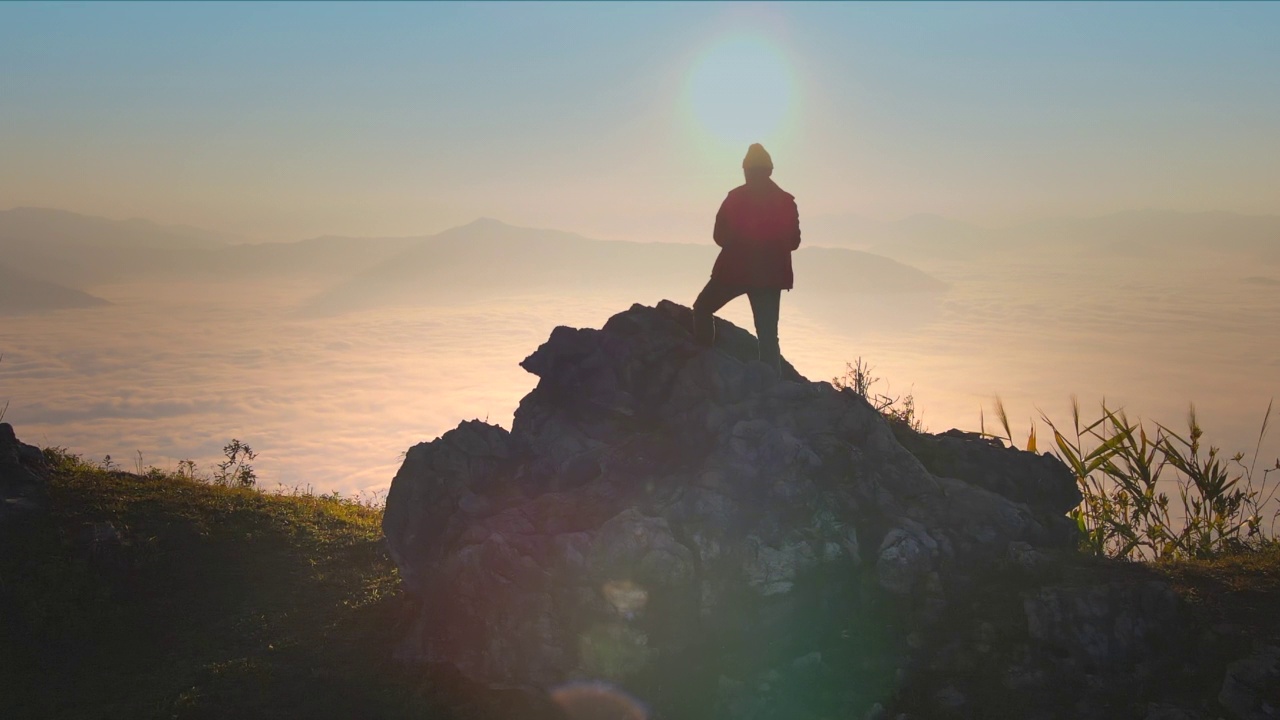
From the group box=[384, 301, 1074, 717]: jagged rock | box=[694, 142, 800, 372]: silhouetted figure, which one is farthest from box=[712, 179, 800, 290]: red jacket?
box=[384, 301, 1074, 717]: jagged rock

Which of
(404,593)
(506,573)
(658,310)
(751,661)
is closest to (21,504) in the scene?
(404,593)

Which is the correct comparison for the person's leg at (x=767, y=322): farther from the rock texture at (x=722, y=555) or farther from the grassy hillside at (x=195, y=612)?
the grassy hillside at (x=195, y=612)

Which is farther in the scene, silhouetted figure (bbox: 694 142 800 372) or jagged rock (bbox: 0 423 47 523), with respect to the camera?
jagged rock (bbox: 0 423 47 523)

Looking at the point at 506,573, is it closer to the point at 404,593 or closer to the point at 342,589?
the point at 404,593

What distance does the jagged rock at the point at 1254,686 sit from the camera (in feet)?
30.1

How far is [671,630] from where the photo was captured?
10.6m

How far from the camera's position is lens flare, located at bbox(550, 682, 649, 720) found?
10.0 m

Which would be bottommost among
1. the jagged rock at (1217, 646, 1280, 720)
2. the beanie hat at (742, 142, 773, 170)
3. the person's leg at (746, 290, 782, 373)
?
the jagged rock at (1217, 646, 1280, 720)

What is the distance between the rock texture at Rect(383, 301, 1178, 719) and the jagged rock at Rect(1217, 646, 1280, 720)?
84cm

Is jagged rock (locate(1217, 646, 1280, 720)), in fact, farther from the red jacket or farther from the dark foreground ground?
the red jacket

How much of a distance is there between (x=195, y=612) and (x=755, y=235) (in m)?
9.37

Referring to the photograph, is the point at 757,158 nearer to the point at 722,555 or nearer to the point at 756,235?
the point at 756,235

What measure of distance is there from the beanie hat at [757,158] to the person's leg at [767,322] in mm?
1754

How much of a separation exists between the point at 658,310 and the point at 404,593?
5.57 metres
